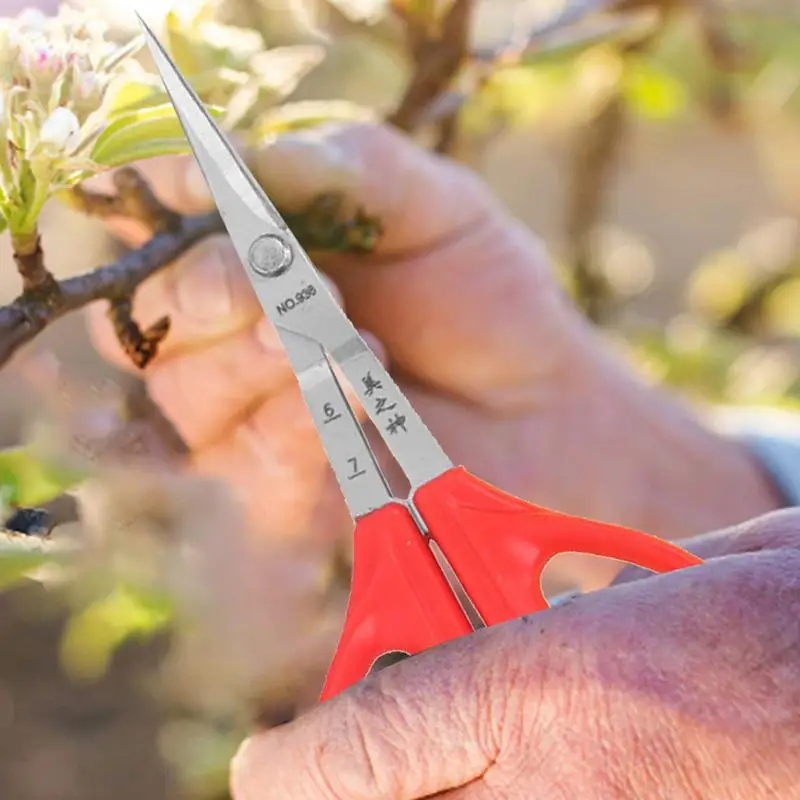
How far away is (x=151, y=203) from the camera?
0.44m

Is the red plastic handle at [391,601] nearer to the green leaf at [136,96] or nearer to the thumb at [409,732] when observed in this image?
the thumb at [409,732]

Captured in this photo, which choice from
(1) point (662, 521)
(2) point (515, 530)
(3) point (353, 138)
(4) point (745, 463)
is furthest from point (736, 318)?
(2) point (515, 530)

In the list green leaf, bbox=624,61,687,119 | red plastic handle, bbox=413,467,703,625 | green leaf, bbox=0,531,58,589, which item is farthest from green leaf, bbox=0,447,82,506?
green leaf, bbox=624,61,687,119

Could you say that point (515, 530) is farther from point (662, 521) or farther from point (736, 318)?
point (736, 318)

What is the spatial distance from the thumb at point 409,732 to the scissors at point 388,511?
1.2 inches

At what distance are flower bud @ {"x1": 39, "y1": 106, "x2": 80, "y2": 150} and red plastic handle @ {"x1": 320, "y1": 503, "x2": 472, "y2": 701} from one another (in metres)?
0.18

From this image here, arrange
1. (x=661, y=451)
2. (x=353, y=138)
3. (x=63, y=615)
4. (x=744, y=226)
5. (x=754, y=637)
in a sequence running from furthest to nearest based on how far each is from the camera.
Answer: (x=744, y=226) → (x=661, y=451) → (x=63, y=615) → (x=353, y=138) → (x=754, y=637)

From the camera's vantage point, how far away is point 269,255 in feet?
1.29

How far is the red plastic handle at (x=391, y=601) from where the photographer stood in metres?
0.37

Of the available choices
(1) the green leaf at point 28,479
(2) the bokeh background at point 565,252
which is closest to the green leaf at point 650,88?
(2) the bokeh background at point 565,252

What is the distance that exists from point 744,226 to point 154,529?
267 cm

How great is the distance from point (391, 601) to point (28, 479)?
0.14 meters

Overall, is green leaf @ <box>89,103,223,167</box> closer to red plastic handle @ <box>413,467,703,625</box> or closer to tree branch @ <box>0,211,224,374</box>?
tree branch @ <box>0,211,224,374</box>

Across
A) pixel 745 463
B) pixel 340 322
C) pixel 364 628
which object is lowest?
pixel 745 463
